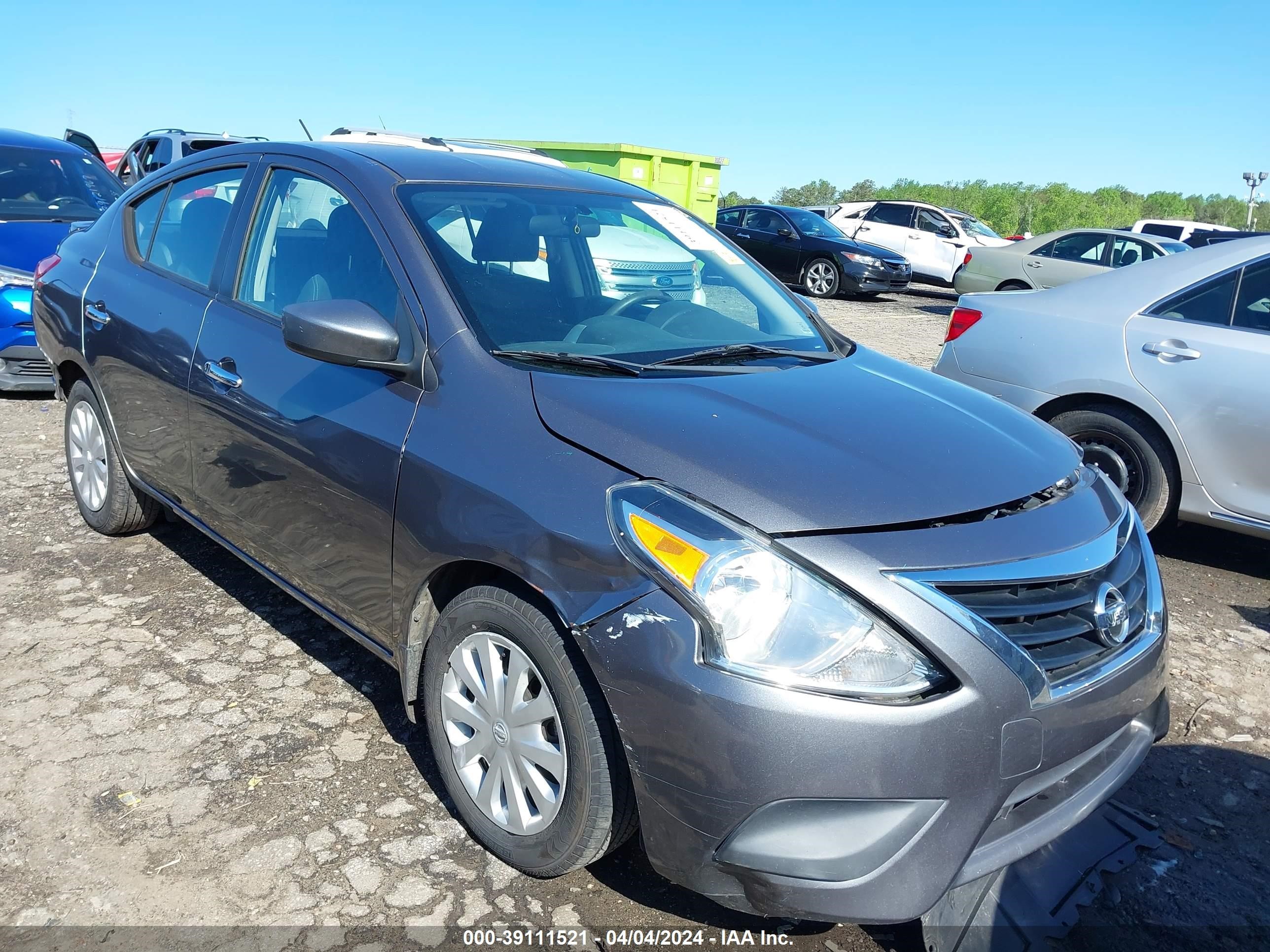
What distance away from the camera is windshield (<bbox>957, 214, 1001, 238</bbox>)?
20.0 metres

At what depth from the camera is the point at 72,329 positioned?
418 cm

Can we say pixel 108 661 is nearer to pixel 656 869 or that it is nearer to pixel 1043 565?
pixel 656 869

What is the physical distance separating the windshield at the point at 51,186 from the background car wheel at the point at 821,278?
11262 mm

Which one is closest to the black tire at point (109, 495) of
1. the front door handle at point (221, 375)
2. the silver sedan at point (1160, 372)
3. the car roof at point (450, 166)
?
the front door handle at point (221, 375)

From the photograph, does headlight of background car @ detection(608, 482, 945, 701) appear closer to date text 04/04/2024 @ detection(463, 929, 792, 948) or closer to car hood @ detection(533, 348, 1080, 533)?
car hood @ detection(533, 348, 1080, 533)

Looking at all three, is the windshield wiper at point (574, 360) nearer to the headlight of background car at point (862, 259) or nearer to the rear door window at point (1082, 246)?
the rear door window at point (1082, 246)

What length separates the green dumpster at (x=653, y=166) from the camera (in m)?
13.6

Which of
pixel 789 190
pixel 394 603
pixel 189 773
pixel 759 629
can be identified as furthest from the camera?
pixel 789 190

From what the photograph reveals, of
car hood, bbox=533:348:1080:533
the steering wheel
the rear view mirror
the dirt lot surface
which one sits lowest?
the dirt lot surface

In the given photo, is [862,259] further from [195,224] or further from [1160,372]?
[195,224]

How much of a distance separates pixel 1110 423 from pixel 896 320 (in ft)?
32.6

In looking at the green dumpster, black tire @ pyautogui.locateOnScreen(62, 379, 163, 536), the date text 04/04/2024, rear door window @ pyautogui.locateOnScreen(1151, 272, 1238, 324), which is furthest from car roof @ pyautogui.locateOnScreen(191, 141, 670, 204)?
the green dumpster

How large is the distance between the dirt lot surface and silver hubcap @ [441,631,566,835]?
205 millimetres

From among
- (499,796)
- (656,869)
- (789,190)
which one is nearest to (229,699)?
(499,796)
